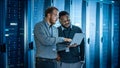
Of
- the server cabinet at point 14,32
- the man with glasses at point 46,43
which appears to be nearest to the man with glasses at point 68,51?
the man with glasses at point 46,43

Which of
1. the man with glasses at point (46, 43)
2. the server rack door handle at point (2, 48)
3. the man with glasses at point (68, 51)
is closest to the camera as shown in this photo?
the man with glasses at point (46, 43)

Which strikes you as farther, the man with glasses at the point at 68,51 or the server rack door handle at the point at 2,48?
the server rack door handle at the point at 2,48

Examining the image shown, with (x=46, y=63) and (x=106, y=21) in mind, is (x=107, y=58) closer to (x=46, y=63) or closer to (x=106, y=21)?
(x=106, y=21)

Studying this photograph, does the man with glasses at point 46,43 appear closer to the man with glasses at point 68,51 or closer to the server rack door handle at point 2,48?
the man with glasses at point 68,51

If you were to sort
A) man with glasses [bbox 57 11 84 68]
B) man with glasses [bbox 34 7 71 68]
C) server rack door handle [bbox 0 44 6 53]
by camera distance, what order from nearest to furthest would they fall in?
man with glasses [bbox 34 7 71 68], man with glasses [bbox 57 11 84 68], server rack door handle [bbox 0 44 6 53]

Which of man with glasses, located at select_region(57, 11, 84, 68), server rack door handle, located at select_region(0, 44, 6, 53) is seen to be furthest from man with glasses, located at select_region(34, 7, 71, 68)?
server rack door handle, located at select_region(0, 44, 6, 53)

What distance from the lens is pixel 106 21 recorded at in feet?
21.0

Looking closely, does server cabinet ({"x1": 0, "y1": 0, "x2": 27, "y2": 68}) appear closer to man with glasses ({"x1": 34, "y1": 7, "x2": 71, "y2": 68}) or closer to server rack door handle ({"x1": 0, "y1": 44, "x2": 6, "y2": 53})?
server rack door handle ({"x1": 0, "y1": 44, "x2": 6, "y2": 53})

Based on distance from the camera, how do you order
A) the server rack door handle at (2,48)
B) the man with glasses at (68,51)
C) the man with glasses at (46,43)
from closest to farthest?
1. the man with glasses at (46,43)
2. the man with glasses at (68,51)
3. the server rack door handle at (2,48)

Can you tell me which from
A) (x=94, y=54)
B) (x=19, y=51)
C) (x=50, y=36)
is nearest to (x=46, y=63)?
(x=50, y=36)

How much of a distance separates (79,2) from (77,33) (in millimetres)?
1903

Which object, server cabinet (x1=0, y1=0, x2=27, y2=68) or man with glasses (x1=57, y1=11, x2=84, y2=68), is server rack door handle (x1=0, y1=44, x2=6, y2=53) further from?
man with glasses (x1=57, y1=11, x2=84, y2=68)

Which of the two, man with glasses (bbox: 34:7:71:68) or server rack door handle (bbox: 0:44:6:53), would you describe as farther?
server rack door handle (bbox: 0:44:6:53)

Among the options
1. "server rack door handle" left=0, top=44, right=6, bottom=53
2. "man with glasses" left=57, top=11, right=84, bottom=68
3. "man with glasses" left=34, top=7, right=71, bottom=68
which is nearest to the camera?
"man with glasses" left=34, top=7, right=71, bottom=68
